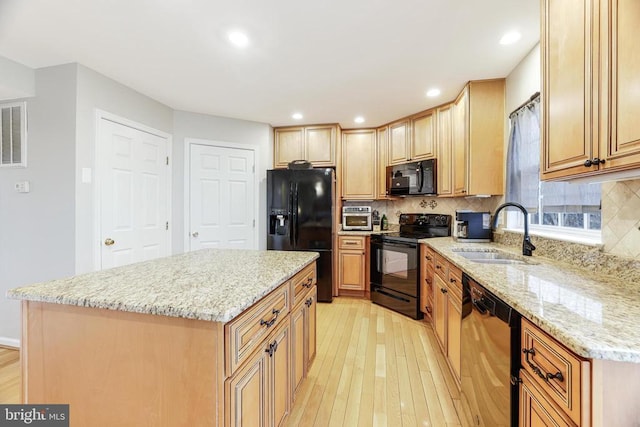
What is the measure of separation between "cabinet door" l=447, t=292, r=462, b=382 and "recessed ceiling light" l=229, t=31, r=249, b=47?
228 centimetres

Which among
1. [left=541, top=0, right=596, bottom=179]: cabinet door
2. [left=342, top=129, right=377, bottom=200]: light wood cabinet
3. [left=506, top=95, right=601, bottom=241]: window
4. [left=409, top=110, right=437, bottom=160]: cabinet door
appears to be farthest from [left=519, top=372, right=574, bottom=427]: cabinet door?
[left=342, top=129, right=377, bottom=200]: light wood cabinet

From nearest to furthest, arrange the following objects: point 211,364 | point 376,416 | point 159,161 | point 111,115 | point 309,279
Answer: point 211,364 < point 376,416 < point 309,279 < point 111,115 < point 159,161

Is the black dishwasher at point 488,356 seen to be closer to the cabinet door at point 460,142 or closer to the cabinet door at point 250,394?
the cabinet door at point 250,394

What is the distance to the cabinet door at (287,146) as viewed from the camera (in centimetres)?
386

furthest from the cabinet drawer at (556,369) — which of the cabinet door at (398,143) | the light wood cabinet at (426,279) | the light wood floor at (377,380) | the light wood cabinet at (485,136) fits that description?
the cabinet door at (398,143)

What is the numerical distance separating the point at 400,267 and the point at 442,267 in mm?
907

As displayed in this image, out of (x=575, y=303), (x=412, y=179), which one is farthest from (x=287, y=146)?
(x=575, y=303)

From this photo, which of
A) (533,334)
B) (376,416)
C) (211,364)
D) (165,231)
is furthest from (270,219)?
(533,334)

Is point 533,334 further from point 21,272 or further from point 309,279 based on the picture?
point 21,272

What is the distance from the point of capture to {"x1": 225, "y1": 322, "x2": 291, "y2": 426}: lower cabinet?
93cm

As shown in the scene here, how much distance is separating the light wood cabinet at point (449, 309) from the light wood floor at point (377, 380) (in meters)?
0.16

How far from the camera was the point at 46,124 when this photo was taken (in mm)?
2254

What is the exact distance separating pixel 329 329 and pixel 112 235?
7.41 ft

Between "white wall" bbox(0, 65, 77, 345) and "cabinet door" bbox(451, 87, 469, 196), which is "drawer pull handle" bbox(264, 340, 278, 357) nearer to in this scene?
"white wall" bbox(0, 65, 77, 345)
